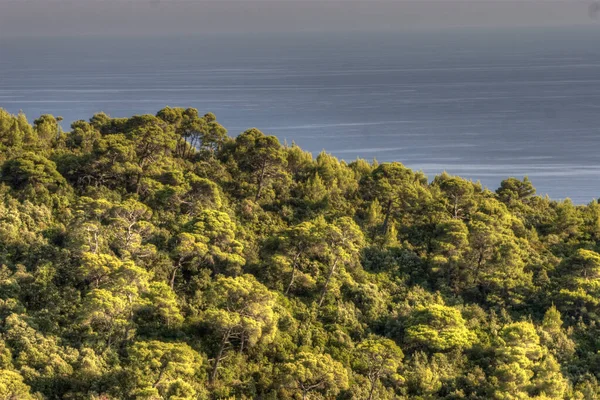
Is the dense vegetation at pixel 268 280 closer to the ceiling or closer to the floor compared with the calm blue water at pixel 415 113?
closer to the floor

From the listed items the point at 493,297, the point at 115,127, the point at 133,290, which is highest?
the point at 115,127

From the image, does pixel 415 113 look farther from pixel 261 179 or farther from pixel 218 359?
pixel 218 359

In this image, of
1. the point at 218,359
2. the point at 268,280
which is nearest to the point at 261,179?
the point at 268,280

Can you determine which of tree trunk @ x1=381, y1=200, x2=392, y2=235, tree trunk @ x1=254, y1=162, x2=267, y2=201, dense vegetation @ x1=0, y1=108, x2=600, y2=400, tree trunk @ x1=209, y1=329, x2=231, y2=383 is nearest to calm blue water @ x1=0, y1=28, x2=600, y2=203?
tree trunk @ x1=381, y1=200, x2=392, y2=235

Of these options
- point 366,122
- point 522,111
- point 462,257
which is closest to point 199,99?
point 366,122

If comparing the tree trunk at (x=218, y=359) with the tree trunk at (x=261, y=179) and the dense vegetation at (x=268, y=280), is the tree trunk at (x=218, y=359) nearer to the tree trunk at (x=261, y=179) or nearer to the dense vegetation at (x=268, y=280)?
the dense vegetation at (x=268, y=280)

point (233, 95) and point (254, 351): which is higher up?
point (233, 95)

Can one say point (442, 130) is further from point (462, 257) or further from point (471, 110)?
point (462, 257)

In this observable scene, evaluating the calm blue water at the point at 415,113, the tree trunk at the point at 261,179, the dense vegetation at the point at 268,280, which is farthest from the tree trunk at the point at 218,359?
the calm blue water at the point at 415,113
